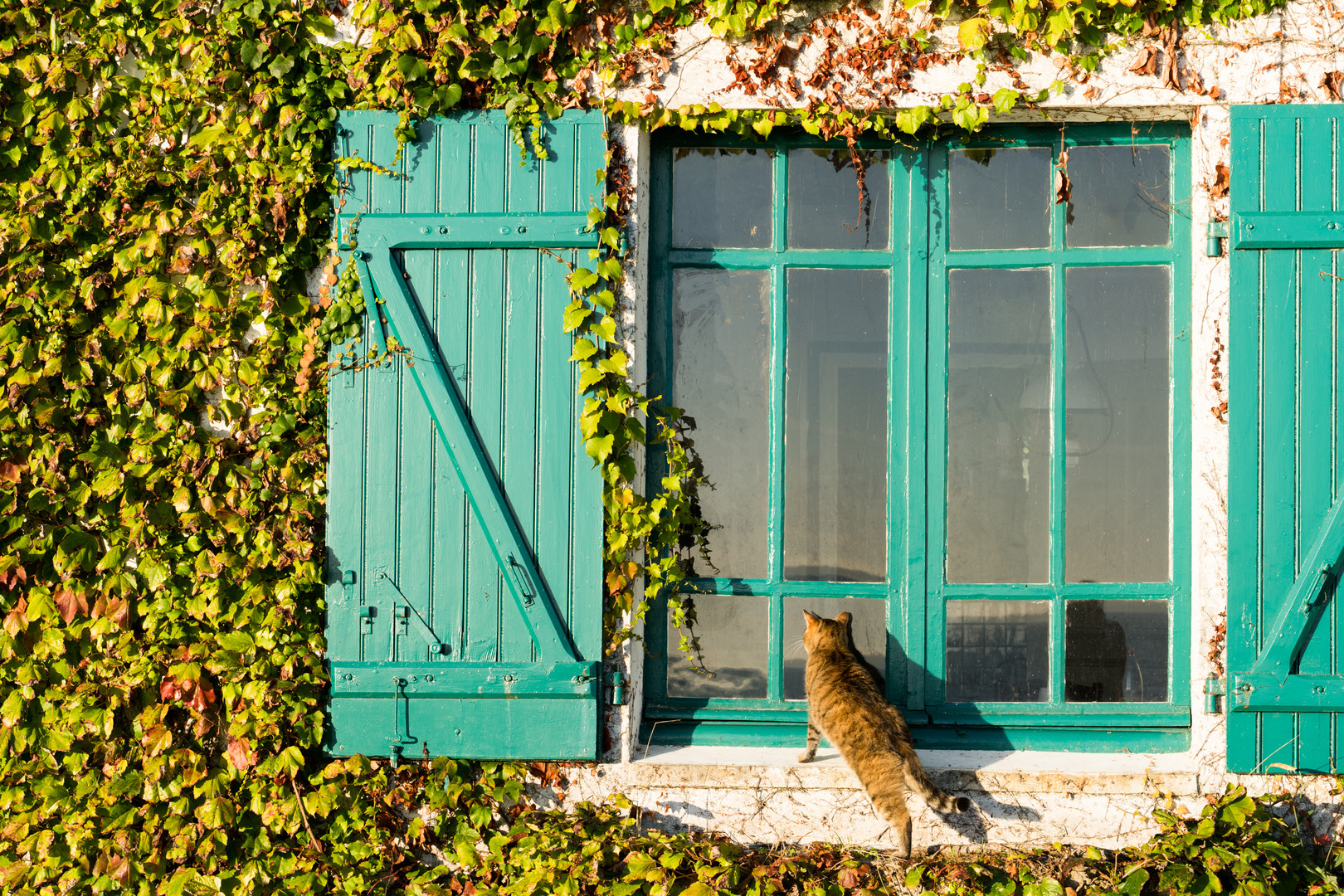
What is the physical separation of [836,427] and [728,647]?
0.92 m

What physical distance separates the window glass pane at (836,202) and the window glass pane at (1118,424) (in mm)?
742

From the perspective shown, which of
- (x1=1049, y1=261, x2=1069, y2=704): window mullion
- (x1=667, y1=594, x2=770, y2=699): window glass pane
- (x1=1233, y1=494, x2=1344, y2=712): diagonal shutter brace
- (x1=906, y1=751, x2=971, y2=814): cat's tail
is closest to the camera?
(x1=906, y1=751, x2=971, y2=814): cat's tail

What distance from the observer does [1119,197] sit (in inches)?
121

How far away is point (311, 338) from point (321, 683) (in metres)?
1.22

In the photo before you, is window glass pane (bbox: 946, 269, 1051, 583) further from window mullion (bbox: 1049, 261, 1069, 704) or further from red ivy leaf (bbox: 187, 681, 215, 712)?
red ivy leaf (bbox: 187, 681, 215, 712)

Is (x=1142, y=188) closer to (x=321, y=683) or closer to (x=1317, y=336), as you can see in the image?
(x=1317, y=336)

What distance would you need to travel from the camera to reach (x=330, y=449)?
2.95 metres

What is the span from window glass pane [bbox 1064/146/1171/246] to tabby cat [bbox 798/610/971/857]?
1.68 m

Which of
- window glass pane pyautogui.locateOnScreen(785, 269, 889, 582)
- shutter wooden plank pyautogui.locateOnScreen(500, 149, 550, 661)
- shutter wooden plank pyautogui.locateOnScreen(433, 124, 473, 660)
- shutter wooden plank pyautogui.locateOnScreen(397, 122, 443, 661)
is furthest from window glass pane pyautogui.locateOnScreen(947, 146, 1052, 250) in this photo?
shutter wooden plank pyautogui.locateOnScreen(397, 122, 443, 661)

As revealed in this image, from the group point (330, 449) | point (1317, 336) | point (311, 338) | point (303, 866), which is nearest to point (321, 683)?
point (303, 866)

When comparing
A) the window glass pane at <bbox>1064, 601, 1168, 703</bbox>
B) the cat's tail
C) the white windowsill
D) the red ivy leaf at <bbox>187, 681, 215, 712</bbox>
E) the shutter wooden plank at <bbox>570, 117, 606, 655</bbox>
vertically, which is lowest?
the white windowsill

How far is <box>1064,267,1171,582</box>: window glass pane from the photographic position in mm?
3043

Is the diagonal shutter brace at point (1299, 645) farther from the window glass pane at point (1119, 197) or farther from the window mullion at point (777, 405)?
the window mullion at point (777, 405)

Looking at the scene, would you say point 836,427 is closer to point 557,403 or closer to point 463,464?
point 557,403
